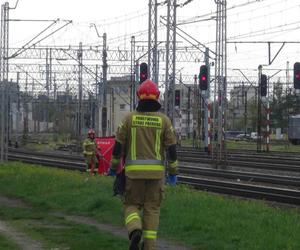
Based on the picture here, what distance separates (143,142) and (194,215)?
4914 millimetres

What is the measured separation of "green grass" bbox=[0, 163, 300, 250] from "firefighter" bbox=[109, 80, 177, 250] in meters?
1.75

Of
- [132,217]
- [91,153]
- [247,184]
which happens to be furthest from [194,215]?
[91,153]

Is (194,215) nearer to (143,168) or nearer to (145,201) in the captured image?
(145,201)

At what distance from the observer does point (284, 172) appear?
34000mm

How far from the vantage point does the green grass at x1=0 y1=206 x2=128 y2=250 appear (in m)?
10.4

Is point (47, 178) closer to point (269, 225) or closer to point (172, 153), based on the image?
point (269, 225)

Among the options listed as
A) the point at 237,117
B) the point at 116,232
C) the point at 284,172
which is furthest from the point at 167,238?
the point at 237,117

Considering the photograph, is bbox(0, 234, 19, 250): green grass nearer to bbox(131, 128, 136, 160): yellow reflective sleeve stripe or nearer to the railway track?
bbox(131, 128, 136, 160): yellow reflective sleeve stripe

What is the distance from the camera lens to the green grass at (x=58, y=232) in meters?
10.4

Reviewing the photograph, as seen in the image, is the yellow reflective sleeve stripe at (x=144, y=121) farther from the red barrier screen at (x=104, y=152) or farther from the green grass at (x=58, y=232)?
the red barrier screen at (x=104, y=152)

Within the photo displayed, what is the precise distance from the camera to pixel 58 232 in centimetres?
1185

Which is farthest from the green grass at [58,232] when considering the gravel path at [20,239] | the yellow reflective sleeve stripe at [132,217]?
the yellow reflective sleeve stripe at [132,217]

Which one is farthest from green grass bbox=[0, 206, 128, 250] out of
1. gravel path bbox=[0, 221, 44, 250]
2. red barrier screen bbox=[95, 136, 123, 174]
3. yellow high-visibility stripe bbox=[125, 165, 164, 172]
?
red barrier screen bbox=[95, 136, 123, 174]

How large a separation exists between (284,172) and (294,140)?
146 ft
